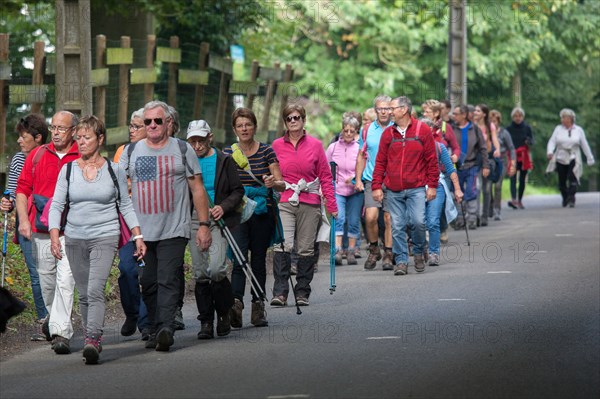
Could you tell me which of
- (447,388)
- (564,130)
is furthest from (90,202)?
(564,130)

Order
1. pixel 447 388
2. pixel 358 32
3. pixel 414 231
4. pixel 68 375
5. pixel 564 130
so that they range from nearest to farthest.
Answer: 1. pixel 447 388
2. pixel 68 375
3. pixel 414 231
4. pixel 564 130
5. pixel 358 32

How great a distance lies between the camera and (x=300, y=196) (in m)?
13.0

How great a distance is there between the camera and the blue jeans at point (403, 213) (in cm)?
1523

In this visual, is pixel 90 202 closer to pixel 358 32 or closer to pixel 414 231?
pixel 414 231

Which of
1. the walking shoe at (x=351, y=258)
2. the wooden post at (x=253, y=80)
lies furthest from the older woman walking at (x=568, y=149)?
the walking shoe at (x=351, y=258)

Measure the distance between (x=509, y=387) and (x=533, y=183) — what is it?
38234 mm

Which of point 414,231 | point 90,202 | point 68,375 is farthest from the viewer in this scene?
point 414,231

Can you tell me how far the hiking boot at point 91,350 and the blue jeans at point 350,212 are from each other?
7.36 metres

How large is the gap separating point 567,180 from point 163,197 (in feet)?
59.4

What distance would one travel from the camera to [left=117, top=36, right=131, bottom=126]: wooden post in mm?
18406

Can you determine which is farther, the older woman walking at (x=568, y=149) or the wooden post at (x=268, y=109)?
the older woman walking at (x=568, y=149)

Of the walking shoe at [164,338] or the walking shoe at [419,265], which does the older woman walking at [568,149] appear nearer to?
the walking shoe at [419,265]

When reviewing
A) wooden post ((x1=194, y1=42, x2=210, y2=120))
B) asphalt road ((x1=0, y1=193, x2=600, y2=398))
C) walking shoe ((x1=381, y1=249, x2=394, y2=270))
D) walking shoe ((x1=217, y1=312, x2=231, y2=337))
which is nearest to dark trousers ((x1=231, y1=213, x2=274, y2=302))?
asphalt road ((x1=0, y1=193, x2=600, y2=398))

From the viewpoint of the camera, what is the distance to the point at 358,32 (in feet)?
127
